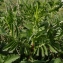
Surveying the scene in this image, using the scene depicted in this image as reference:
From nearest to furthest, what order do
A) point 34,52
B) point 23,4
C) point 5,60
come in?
1. point 5,60
2. point 34,52
3. point 23,4

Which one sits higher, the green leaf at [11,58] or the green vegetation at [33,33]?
the green vegetation at [33,33]

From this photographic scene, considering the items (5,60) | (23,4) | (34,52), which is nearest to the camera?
(5,60)

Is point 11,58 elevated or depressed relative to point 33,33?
depressed

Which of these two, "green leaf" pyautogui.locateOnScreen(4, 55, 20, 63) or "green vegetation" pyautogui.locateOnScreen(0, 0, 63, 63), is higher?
"green vegetation" pyautogui.locateOnScreen(0, 0, 63, 63)

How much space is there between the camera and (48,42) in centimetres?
217

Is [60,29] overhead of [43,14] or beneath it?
beneath

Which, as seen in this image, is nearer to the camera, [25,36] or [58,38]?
[25,36]

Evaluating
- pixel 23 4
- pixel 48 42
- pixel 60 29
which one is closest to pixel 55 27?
pixel 60 29

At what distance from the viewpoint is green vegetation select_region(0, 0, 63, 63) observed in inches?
81.5

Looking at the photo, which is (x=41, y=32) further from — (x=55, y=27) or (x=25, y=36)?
(x=55, y=27)

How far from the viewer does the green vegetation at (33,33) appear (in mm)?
2070

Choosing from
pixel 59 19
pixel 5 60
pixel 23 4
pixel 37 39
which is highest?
pixel 23 4

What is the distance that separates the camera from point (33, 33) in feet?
6.73

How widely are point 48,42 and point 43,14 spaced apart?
255 mm
